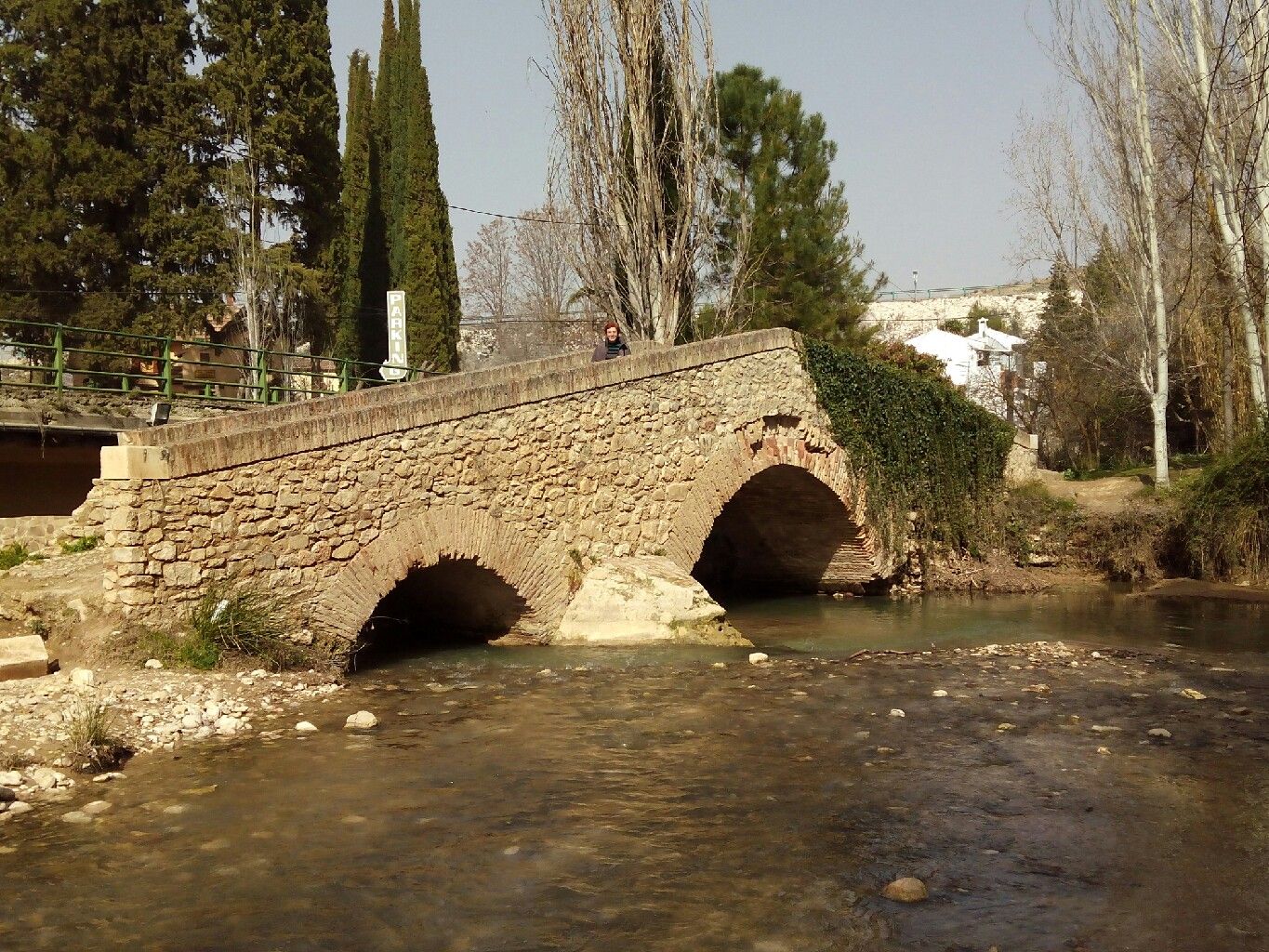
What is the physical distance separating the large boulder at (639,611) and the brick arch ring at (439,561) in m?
0.24

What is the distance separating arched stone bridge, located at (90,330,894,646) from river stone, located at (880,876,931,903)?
5273 mm

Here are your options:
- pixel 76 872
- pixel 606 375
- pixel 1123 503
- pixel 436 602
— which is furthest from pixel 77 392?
pixel 1123 503

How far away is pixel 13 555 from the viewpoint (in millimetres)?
10961

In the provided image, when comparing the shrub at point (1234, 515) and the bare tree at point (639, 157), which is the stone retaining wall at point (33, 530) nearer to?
the bare tree at point (639, 157)

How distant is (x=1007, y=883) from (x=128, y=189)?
21003 mm

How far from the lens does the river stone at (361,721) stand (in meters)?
7.23

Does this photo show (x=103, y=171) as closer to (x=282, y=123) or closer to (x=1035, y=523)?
(x=282, y=123)

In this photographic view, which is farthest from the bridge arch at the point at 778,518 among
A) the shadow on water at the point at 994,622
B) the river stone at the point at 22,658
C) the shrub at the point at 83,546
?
the river stone at the point at 22,658

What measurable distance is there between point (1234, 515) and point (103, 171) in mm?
19561

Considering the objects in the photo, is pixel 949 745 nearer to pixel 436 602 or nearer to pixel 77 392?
pixel 436 602

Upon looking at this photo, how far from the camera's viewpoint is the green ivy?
1512 centimetres

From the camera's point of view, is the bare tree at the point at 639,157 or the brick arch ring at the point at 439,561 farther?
the bare tree at the point at 639,157

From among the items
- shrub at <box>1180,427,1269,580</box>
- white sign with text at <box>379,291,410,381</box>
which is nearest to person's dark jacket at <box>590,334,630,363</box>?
shrub at <box>1180,427,1269,580</box>

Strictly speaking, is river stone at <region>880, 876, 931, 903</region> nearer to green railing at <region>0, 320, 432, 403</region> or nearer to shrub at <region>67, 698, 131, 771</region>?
shrub at <region>67, 698, 131, 771</region>
